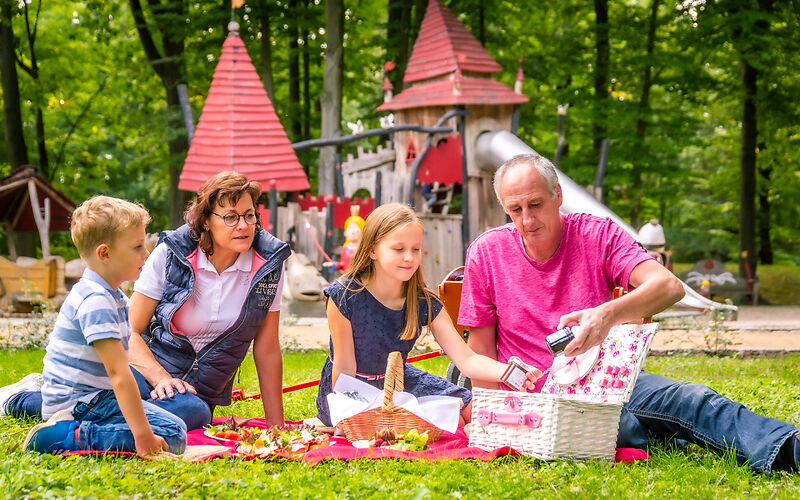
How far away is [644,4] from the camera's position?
72.0 ft

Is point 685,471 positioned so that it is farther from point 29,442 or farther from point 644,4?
point 644,4

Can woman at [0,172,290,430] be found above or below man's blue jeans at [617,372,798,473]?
above

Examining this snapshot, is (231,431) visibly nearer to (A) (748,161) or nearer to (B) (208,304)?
(B) (208,304)

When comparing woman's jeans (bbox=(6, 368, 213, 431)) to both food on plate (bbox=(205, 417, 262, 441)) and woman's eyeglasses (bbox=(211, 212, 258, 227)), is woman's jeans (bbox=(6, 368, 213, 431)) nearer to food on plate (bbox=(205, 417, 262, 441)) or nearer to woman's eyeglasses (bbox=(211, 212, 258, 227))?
food on plate (bbox=(205, 417, 262, 441))

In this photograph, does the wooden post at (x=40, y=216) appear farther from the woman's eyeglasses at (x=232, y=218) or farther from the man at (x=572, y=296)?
the man at (x=572, y=296)

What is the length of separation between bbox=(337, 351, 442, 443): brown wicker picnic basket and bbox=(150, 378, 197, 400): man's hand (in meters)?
0.81

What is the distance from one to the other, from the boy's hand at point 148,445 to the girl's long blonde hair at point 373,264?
121 centimetres

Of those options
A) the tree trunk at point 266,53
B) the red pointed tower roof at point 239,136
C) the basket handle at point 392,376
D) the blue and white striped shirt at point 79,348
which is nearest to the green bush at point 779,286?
the red pointed tower roof at point 239,136

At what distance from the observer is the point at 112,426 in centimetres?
369

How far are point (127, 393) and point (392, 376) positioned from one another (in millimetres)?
1131

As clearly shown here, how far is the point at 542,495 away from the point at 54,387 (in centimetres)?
222

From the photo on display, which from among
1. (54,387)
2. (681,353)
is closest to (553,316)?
(54,387)

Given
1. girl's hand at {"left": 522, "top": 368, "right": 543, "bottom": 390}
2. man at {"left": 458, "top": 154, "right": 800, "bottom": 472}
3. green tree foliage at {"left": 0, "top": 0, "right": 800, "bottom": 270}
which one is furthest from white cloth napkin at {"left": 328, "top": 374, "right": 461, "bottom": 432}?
green tree foliage at {"left": 0, "top": 0, "right": 800, "bottom": 270}

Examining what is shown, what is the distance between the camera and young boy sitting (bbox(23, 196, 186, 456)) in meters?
3.55
